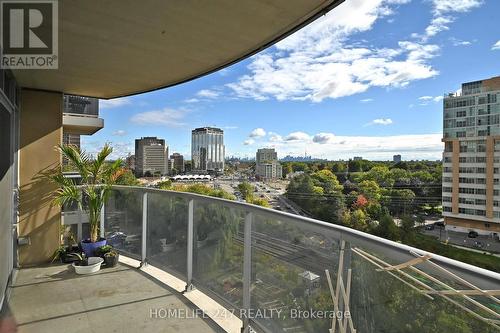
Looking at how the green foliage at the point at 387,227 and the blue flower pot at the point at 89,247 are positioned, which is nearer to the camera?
the blue flower pot at the point at 89,247

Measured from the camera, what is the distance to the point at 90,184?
4391 mm

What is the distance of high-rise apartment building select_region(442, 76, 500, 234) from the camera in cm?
3576

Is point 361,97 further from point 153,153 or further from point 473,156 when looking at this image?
point 153,153

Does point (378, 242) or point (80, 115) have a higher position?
point (80, 115)

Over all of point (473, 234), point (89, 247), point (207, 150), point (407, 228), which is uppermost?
point (207, 150)

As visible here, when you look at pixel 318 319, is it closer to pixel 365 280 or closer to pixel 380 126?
pixel 365 280

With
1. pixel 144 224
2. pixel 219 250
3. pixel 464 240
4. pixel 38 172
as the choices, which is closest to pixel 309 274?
pixel 219 250

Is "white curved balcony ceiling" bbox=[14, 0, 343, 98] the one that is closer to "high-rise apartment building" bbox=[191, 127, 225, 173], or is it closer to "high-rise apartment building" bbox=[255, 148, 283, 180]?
"high-rise apartment building" bbox=[191, 127, 225, 173]

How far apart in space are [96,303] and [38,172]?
2.44 m

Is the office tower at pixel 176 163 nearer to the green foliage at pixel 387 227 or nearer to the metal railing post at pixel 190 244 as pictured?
the green foliage at pixel 387 227

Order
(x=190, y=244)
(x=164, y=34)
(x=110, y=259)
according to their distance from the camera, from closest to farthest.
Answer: (x=164, y=34)
(x=190, y=244)
(x=110, y=259)

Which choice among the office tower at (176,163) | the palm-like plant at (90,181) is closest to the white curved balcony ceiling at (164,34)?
the palm-like plant at (90,181)

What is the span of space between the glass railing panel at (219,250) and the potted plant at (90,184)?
6.29 ft

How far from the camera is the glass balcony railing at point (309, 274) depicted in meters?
1.09
